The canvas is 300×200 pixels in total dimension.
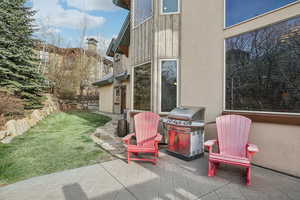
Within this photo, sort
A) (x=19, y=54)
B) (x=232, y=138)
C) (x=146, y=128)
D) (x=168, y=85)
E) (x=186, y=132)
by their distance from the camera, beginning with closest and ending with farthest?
(x=232, y=138)
(x=186, y=132)
(x=146, y=128)
(x=168, y=85)
(x=19, y=54)

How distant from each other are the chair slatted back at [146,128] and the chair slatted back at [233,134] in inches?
59.6

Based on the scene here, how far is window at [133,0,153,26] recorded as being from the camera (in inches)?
212

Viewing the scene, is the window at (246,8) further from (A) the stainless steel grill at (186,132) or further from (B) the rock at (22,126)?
(B) the rock at (22,126)

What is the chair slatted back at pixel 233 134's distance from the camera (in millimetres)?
2959

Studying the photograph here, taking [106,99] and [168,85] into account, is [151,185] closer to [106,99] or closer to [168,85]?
[168,85]

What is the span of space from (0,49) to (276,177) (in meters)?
10.6

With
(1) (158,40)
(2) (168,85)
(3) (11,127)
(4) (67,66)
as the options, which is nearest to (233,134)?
(2) (168,85)

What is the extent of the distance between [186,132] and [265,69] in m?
2.17

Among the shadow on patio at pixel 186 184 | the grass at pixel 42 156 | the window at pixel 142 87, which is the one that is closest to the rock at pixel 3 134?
the grass at pixel 42 156

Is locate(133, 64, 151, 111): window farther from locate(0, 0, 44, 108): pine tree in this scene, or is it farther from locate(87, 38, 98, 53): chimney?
locate(87, 38, 98, 53): chimney

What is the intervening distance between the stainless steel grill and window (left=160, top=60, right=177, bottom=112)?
104 centimetres

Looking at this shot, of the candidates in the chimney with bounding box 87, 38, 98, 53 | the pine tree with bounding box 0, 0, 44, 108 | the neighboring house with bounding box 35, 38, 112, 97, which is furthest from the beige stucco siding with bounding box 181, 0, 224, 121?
the chimney with bounding box 87, 38, 98, 53

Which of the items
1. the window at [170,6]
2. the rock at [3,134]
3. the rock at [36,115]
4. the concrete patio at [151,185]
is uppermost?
the window at [170,6]

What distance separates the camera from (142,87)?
5.66 metres
